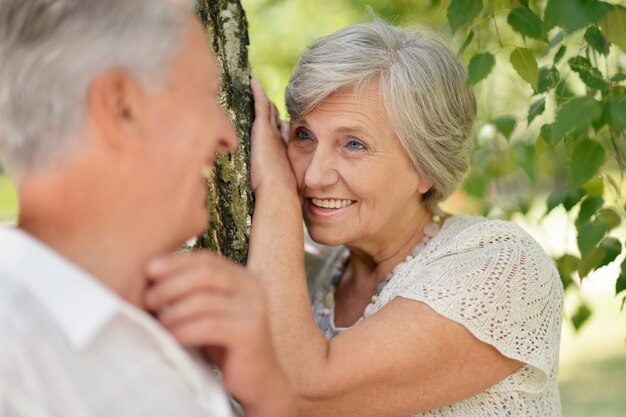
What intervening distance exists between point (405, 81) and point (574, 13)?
67 cm

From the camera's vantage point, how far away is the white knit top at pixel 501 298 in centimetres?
244

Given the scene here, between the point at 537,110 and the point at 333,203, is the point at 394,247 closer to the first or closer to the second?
the point at 333,203

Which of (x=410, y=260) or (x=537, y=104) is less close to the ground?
(x=537, y=104)

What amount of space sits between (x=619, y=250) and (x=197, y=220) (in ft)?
5.55

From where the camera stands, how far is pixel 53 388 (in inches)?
50.1

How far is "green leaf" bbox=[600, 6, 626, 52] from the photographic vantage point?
7.82ft

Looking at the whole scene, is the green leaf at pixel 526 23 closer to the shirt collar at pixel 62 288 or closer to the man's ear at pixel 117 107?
the man's ear at pixel 117 107

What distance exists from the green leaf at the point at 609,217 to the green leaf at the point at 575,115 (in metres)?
0.55

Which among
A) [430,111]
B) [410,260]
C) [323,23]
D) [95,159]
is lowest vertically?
[323,23]

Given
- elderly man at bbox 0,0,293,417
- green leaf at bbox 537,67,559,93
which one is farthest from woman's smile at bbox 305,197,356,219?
elderly man at bbox 0,0,293,417

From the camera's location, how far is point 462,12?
8.36ft

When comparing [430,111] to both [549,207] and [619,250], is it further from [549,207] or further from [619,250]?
[619,250]

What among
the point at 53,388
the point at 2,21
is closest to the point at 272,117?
the point at 2,21

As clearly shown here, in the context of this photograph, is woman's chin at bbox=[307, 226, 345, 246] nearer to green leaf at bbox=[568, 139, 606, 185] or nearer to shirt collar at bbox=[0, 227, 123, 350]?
green leaf at bbox=[568, 139, 606, 185]
